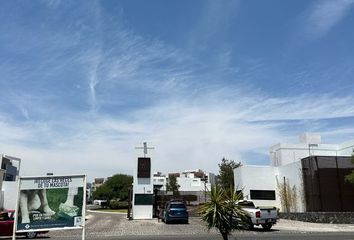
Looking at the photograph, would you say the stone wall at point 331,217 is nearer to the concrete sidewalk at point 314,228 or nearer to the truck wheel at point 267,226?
the concrete sidewalk at point 314,228

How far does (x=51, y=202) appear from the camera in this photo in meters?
14.4

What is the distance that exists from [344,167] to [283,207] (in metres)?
9.68

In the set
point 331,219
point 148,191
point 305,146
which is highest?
point 305,146

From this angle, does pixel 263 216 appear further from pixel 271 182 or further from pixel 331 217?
pixel 271 182

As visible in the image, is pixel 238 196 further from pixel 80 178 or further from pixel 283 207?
pixel 283 207

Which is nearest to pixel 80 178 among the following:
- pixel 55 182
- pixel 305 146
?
pixel 55 182

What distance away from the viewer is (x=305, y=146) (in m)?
67.3

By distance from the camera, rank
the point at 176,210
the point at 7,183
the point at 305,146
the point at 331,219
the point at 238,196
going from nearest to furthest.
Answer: the point at 238,196 → the point at 176,210 → the point at 331,219 → the point at 7,183 → the point at 305,146

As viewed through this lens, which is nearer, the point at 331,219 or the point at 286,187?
the point at 331,219

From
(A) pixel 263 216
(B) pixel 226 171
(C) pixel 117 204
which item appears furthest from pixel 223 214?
(C) pixel 117 204

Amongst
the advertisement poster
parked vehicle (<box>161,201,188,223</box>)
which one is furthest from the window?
the advertisement poster

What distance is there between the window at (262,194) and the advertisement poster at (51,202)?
3841 cm

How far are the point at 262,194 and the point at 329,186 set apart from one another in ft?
34.7

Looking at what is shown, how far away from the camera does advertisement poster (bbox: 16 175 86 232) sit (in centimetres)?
1425
